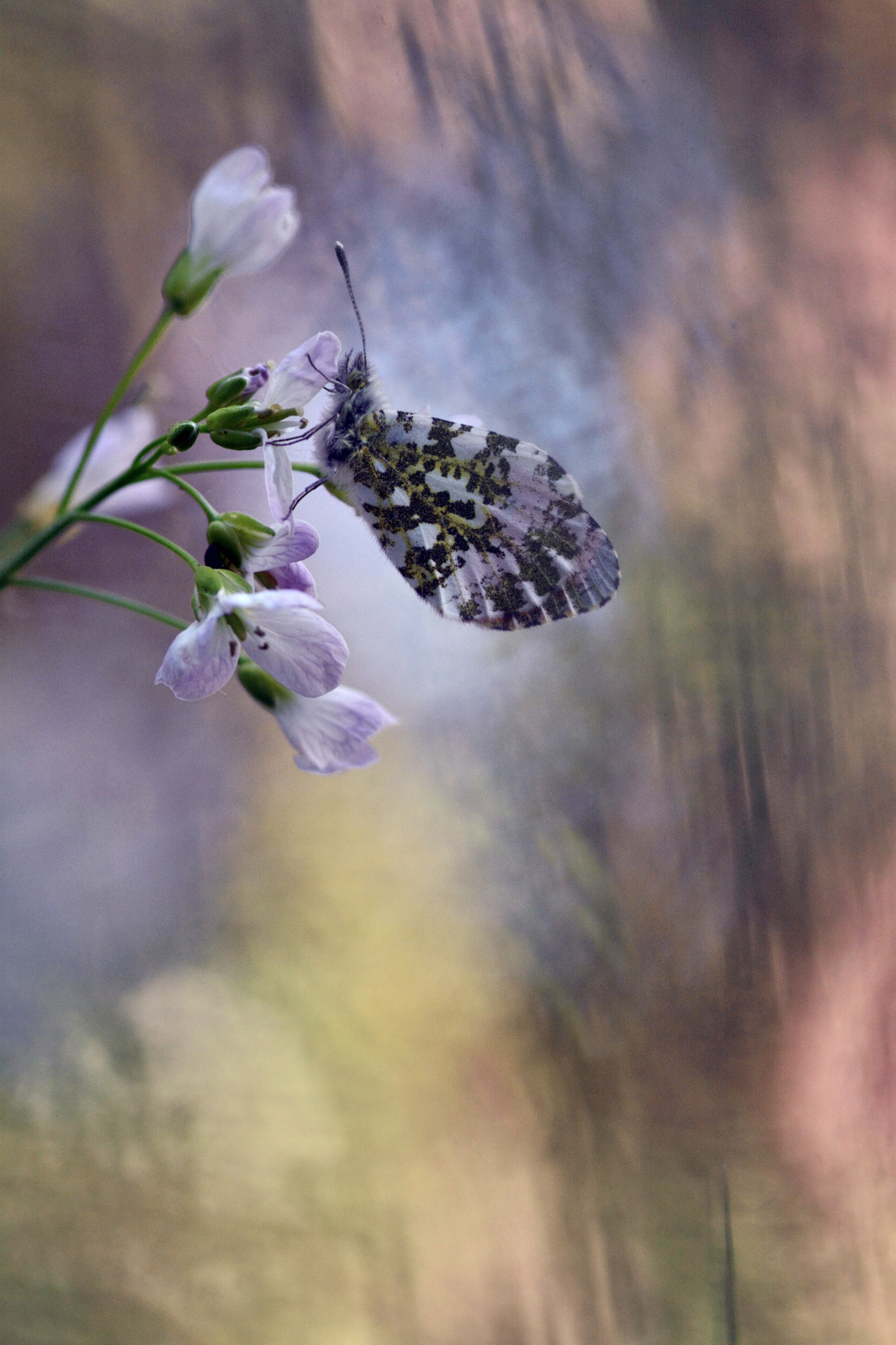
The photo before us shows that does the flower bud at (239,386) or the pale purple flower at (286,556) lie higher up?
the flower bud at (239,386)

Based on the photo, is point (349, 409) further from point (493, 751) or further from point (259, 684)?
point (493, 751)

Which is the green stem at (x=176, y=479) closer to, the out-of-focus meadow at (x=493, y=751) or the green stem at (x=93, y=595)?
the green stem at (x=93, y=595)

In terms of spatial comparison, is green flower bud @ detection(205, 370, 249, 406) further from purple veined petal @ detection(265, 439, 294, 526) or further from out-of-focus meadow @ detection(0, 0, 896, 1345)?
out-of-focus meadow @ detection(0, 0, 896, 1345)

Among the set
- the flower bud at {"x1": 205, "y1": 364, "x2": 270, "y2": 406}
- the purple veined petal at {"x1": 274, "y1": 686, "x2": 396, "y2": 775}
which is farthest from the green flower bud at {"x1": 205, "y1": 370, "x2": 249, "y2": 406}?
the purple veined petal at {"x1": 274, "y1": 686, "x2": 396, "y2": 775}

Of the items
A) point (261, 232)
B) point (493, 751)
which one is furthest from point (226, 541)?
point (493, 751)

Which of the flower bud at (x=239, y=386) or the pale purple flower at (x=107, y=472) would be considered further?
the pale purple flower at (x=107, y=472)

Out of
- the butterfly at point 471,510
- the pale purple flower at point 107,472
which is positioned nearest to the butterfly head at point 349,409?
the butterfly at point 471,510
